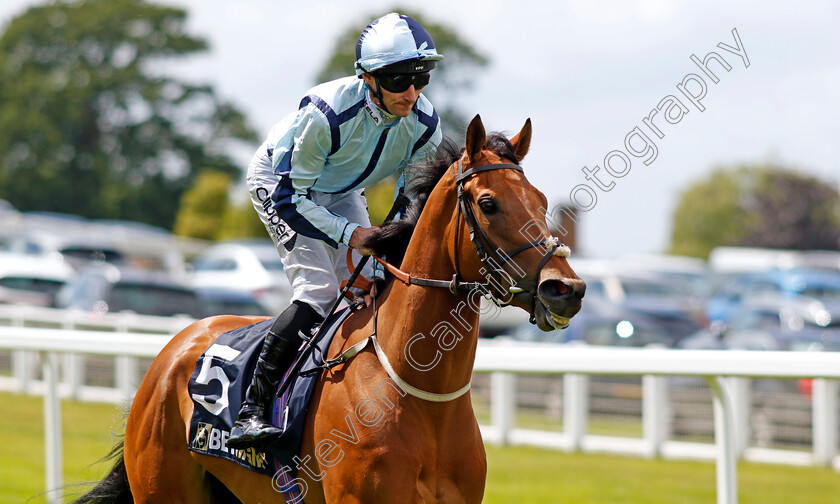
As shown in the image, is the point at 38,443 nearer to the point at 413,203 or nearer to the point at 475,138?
the point at 413,203

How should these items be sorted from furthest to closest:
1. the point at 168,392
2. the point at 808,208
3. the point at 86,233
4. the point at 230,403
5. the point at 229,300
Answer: the point at 808,208, the point at 86,233, the point at 229,300, the point at 168,392, the point at 230,403

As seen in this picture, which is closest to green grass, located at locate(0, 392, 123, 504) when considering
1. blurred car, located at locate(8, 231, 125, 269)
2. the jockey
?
the jockey

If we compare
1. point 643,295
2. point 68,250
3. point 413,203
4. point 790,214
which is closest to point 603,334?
point 643,295

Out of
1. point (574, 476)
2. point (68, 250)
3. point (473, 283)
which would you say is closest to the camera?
point (473, 283)

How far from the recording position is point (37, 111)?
158 ft

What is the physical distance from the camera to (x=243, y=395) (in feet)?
12.1

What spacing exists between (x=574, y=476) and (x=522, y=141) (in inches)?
202

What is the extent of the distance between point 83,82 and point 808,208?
116ft

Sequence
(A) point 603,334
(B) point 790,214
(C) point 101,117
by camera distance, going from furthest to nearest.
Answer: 1. (C) point 101,117
2. (B) point 790,214
3. (A) point 603,334

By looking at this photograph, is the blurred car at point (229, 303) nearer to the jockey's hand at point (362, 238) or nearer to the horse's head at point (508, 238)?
the jockey's hand at point (362, 238)

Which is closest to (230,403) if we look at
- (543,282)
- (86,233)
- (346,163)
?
(346,163)

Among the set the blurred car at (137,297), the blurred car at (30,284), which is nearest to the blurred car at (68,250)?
the blurred car at (30,284)

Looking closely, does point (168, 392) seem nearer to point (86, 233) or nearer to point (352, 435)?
point (352, 435)

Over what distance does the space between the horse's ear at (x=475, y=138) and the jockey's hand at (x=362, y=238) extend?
1.56 ft
